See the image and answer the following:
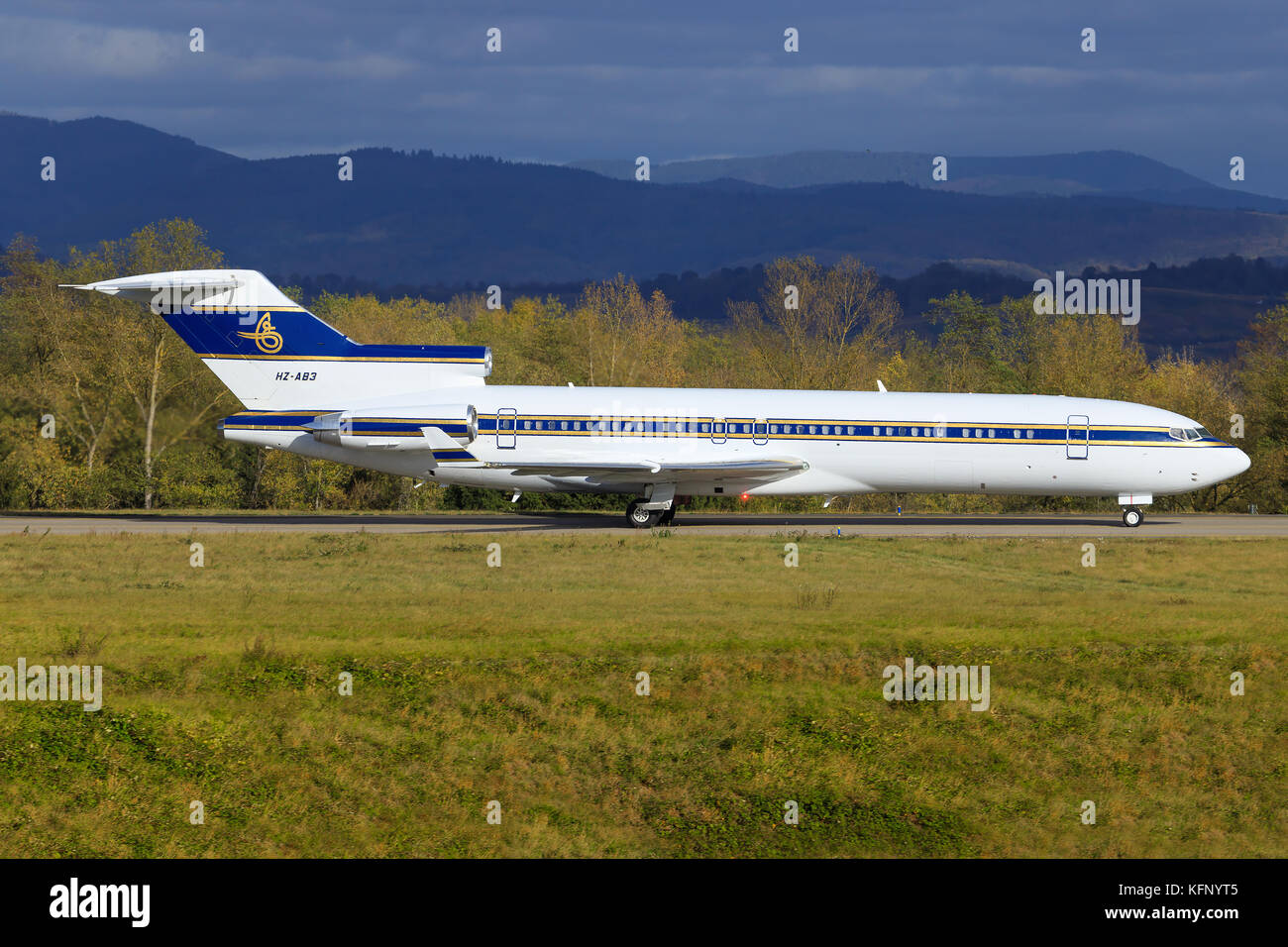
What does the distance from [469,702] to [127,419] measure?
41765 mm

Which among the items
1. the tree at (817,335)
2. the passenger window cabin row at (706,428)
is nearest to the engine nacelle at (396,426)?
the passenger window cabin row at (706,428)

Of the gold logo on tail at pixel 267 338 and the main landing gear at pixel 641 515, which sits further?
the gold logo on tail at pixel 267 338

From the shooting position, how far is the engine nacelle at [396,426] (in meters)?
39.9

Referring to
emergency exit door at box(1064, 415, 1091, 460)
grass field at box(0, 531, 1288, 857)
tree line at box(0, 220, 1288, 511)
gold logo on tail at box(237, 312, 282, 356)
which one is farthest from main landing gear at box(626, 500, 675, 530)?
grass field at box(0, 531, 1288, 857)

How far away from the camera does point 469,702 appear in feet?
70.6

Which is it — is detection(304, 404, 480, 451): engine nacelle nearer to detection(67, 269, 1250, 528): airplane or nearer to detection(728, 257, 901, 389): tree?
detection(67, 269, 1250, 528): airplane

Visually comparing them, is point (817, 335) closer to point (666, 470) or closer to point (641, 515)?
point (641, 515)

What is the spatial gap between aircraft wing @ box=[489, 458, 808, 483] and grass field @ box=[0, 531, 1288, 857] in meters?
11.5

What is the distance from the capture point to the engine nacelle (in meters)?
39.9

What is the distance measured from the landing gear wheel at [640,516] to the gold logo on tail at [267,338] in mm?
11653

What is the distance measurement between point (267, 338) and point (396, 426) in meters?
5.02

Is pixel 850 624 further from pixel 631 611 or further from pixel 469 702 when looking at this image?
pixel 469 702

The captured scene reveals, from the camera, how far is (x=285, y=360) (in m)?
41.1

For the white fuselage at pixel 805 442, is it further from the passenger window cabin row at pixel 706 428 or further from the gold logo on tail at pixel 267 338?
the gold logo on tail at pixel 267 338
